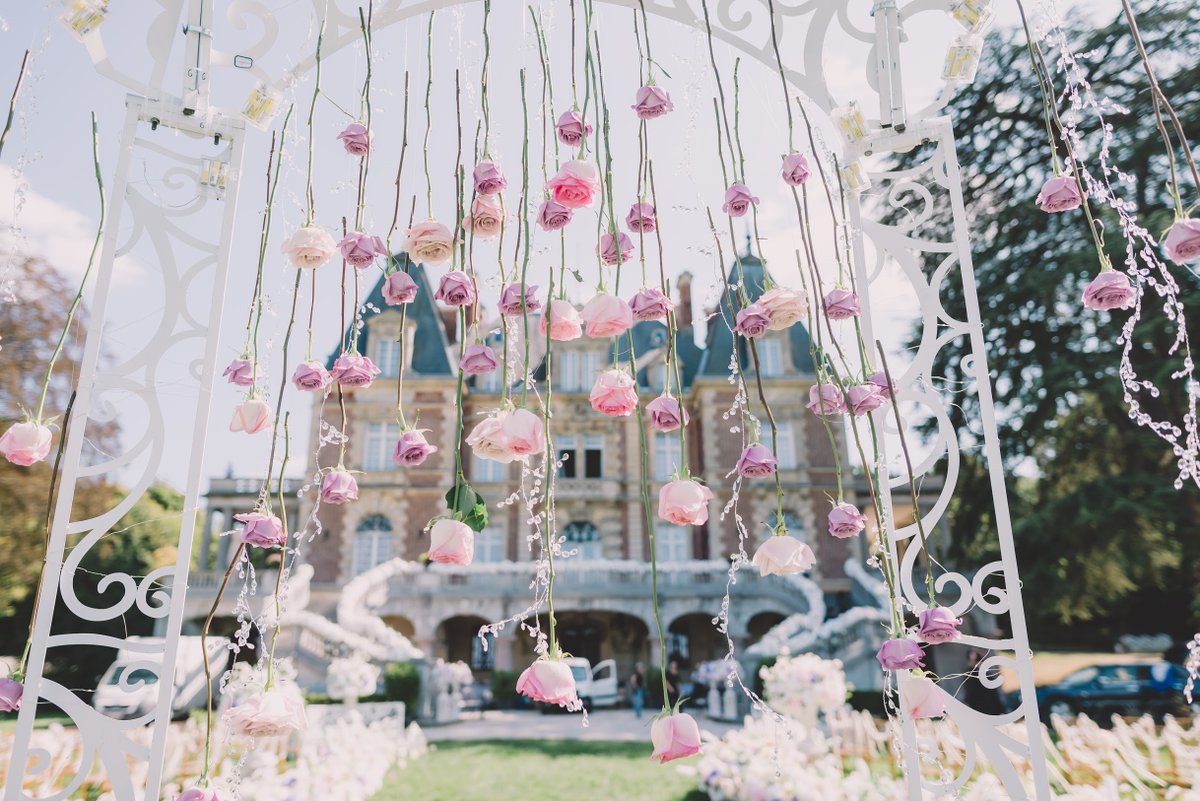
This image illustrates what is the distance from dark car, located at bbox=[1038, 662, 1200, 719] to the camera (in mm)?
12609

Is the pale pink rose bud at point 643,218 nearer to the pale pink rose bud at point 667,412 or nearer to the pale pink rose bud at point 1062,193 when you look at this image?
the pale pink rose bud at point 667,412

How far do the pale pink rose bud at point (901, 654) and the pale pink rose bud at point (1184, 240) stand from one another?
3.04 ft

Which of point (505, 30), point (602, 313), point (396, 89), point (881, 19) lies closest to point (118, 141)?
point (396, 89)

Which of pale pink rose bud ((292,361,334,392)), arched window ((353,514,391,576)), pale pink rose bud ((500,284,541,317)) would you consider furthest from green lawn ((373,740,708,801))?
arched window ((353,514,391,576))

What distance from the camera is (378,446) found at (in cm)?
1983

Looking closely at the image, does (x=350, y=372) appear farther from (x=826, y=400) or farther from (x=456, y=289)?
(x=826, y=400)

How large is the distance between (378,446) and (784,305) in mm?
19151

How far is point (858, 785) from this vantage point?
446 cm

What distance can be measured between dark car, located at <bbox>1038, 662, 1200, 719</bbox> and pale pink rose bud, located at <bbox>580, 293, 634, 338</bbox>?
13728 millimetres

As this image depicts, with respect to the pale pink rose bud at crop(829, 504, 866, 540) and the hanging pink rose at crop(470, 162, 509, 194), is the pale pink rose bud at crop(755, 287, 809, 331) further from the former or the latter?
the hanging pink rose at crop(470, 162, 509, 194)

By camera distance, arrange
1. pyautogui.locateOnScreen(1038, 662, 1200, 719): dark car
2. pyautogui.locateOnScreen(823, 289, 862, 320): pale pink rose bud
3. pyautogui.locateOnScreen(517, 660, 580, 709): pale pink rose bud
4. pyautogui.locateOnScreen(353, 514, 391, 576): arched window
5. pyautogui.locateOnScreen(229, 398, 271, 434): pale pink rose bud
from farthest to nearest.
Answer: pyautogui.locateOnScreen(353, 514, 391, 576): arched window
pyautogui.locateOnScreen(1038, 662, 1200, 719): dark car
pyautogui.locateOnScreen(229, 398, 271, 434): pale pink rose bud
pyautogui.locateOnScreen(823, 289, 862, 320): pale pink rose bud
pyautogui.locateOnScreen(517, 660, 580, 709): pale pink rose bud

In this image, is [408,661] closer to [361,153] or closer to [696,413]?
[696,413]

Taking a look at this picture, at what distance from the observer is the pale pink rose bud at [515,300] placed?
5.21ft

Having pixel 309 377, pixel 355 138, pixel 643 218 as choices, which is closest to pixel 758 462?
pixel 643 218
